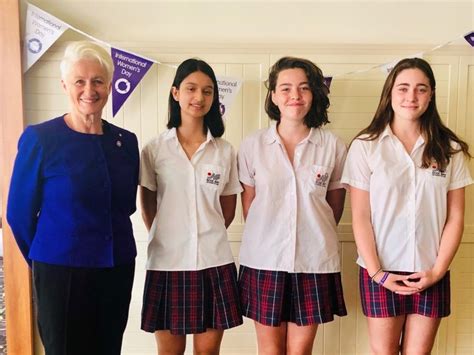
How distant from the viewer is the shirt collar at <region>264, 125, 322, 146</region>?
64.7 inches

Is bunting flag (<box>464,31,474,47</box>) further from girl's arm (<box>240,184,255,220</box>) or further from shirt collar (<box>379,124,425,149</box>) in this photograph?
girl's arm (<box>240,184,255,220</box>)

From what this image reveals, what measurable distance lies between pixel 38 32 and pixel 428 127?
1766 mm

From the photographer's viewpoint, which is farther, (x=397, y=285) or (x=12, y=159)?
(x=12, y=159)

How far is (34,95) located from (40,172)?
0.97 metres

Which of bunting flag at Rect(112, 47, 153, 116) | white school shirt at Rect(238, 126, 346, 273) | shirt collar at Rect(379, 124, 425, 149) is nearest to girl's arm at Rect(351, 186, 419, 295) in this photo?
white school shirt at Rect(238, 126, 346, 273)

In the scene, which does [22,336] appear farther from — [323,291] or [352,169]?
[352,169]

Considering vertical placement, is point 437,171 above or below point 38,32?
below

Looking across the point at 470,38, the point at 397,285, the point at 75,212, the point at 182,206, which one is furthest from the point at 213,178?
the point at 470,38

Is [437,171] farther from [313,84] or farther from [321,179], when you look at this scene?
[313,84]

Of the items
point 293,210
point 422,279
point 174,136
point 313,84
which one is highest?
point 313,84

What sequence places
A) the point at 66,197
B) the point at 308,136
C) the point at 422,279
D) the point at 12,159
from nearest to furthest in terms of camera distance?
the point at 66,197
the point at 422,279
the point at 308,136
the point at 12,159

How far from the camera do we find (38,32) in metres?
1.99

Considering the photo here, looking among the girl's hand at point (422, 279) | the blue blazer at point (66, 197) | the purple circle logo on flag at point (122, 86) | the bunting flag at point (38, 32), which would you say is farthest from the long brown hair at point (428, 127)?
the bunting flag at point (38, 32)

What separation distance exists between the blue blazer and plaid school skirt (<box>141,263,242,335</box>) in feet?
0.91
